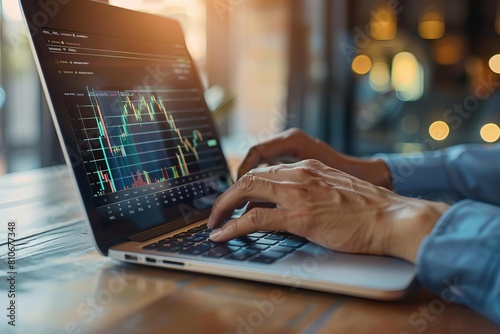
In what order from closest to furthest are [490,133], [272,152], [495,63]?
[272,152]
[490,133]
[495,63]

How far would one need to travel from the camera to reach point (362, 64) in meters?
3.55

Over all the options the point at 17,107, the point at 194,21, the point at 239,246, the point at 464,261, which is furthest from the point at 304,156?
the point at 17,107

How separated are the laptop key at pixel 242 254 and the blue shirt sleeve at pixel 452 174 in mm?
595

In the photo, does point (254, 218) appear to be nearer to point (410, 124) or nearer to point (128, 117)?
point (128, 117)

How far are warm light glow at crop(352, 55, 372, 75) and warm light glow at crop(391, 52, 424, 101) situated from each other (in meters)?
0.16

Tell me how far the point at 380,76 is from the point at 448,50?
0.41 m

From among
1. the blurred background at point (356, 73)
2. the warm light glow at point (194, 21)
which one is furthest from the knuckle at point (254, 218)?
the blurred background at point (356, 73)

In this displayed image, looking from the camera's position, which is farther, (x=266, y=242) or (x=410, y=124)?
(x=410, y=124)

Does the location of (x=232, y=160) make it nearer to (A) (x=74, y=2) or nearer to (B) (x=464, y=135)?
(A) (x=74, y=2)

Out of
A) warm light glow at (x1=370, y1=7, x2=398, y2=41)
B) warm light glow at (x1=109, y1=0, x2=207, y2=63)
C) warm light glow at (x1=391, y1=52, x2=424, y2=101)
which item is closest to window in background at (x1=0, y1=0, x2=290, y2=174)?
warm light glow at (x1=109, y1=0, x2=207, y2=63)

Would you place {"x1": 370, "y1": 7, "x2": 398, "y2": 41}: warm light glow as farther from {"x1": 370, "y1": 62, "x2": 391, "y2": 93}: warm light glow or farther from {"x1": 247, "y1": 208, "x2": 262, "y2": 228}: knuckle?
{"x1": 247, "y1": 208, "x2": 262, "y2": 228}: knuckle

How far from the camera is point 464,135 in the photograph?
3.40 m

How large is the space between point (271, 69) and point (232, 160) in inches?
72.2

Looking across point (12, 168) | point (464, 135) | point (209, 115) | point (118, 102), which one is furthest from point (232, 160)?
point (12, 168)
